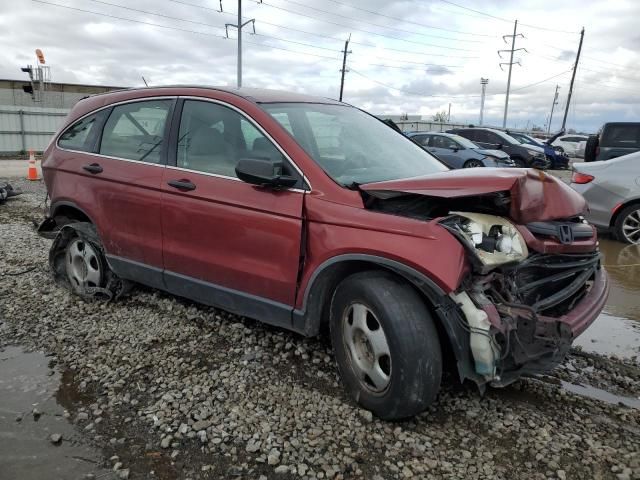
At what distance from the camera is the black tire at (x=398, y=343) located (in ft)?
8.73

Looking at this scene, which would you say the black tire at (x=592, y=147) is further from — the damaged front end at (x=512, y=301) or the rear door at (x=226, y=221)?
the rear door at (x=226, y=221)

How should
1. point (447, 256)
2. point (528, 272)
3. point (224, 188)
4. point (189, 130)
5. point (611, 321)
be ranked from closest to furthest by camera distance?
point (447, 256)
point (528, 272)
point (224, 188)
point (189, 130)
point (611, 321)

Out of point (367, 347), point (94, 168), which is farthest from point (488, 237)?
point (94, 168)

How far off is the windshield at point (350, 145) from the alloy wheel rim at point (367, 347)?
821 mm

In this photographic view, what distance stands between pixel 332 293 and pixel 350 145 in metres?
1.09

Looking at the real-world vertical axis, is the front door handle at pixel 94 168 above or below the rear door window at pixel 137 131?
below

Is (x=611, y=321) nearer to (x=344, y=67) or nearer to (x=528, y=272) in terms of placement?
(x=528, y=272)

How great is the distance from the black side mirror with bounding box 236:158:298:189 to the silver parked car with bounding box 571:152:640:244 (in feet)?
18.8

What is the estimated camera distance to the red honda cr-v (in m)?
2.65

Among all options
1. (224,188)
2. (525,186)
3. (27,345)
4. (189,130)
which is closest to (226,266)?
(224,188)

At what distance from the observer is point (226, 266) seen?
3.57 meters

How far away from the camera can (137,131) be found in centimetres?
424

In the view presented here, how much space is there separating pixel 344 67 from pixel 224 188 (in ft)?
156

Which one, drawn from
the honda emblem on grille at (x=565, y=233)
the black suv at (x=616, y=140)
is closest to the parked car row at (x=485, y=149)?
the black suv at (x=616, y=140)
